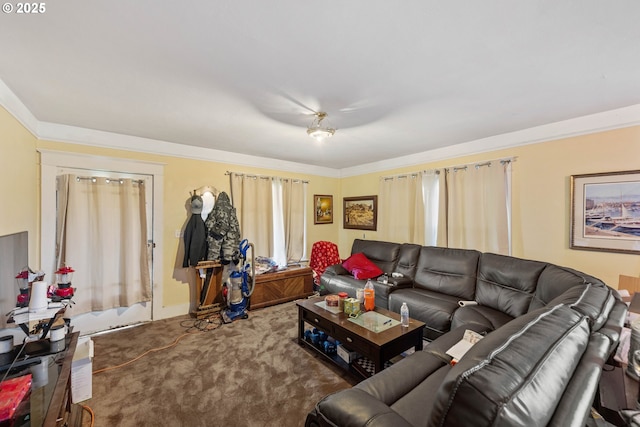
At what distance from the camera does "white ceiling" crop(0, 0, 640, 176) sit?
129 cm

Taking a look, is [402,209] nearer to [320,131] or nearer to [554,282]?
[554,282]

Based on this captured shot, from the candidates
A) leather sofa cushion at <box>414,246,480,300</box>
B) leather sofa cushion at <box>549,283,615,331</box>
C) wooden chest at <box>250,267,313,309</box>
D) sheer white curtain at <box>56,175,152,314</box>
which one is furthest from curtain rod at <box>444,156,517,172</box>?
sheer white curtain at <box>56,175,152,314</box>

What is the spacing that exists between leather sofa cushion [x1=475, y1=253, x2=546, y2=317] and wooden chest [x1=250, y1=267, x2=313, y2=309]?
2569mm

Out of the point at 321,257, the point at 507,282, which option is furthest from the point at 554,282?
the point at 321,257

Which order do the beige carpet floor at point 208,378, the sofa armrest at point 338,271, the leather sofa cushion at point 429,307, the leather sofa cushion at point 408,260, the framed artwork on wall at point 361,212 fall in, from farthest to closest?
1. the framed artwork on wall at point 361,212
2. the sofa armrest at point 338,271
3. the leather sofa cushion at point 408,260
4. the leather sofa cushion at point 429,307
5. the beige carpet floor at point 208,378

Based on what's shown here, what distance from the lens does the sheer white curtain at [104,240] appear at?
292 cm

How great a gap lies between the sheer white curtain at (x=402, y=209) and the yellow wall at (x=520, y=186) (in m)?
0.40

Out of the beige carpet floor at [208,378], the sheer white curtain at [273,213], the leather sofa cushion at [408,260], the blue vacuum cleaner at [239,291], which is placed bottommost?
the beige carpet floor at [208,378]

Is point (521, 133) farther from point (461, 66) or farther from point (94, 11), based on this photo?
point (94, 11)

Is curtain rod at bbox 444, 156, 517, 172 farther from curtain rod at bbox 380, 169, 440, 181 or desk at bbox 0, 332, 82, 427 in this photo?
desk at bbox 0, 332, 82, 427

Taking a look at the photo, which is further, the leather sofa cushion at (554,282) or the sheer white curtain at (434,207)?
the sheer white curtain at (434,207)

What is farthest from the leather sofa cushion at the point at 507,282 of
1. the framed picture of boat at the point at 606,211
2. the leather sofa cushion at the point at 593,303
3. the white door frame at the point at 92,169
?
the white door frame at the point at 92,169

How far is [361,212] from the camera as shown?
5.14 meters

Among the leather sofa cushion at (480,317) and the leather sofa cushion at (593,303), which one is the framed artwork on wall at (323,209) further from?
the leather sofa cushion at (593,303)
